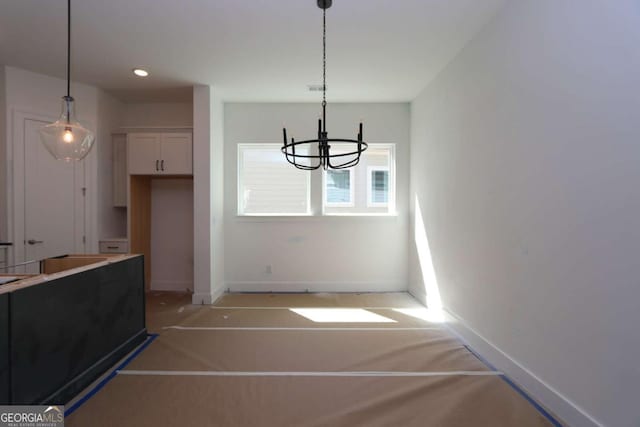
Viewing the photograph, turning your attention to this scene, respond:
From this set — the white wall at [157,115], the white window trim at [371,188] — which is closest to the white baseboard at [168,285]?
the white wall at [157,115]

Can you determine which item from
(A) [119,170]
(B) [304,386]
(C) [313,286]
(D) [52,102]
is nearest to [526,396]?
(B) [304,386]

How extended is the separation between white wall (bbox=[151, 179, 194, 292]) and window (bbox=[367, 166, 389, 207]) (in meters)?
2.85

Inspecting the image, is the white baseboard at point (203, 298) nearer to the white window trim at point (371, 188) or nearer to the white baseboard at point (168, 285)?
the white baseboard at point (168, 285)

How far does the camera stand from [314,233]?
4500 mm

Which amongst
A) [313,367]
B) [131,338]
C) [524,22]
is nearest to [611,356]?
[313,367]

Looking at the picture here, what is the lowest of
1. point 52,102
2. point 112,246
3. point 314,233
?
point 112,246

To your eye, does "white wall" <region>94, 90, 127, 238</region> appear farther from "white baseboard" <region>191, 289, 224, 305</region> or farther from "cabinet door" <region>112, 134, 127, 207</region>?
"white baseboard" <region>191, 289, 224, 305</region>

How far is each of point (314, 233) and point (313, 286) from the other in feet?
2.71

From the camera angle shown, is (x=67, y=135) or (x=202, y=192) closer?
(x=67, y=135)

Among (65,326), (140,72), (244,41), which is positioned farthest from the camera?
(140,72)

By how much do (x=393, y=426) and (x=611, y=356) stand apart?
3.99 ft

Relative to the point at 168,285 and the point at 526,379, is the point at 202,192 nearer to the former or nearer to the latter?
the point at 168,285

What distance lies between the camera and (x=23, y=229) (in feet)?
11.4

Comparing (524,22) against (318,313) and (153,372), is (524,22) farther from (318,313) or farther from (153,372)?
(153,372)
